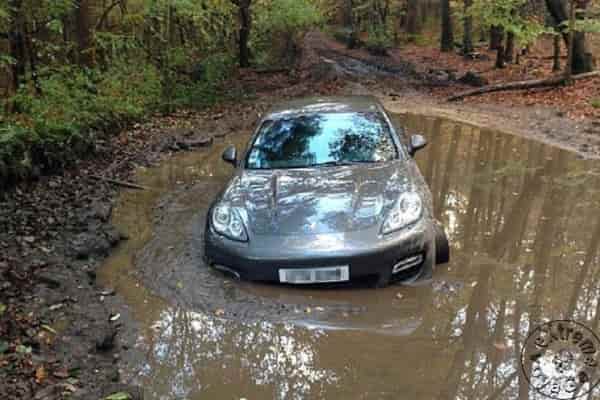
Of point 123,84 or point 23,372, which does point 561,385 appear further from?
point 123,84

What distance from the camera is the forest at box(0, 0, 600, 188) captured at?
814 centimetres

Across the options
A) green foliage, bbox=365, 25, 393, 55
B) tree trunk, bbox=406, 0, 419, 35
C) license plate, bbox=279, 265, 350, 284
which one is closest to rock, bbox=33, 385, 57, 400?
license plate, bbox=279, 265, 350, 284

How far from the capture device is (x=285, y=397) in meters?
3.17

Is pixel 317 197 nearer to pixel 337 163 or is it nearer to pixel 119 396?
pixel 337 163

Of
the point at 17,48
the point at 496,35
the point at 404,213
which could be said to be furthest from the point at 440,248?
the point at 496,35

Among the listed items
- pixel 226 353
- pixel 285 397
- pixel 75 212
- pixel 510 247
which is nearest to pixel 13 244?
pixel 75 212

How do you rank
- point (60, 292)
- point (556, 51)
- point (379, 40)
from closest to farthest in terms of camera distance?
point (60, 292) < point (556, 51) < point (379, 40)

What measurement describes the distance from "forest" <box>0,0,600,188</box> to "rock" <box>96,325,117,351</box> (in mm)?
3589

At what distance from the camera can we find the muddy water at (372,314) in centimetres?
328

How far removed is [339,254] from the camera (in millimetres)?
4051

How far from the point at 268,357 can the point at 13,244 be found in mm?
3006

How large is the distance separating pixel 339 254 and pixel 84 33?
10425 mm

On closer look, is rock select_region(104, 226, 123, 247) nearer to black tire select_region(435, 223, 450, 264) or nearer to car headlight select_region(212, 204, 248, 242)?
car headlight select_region(212, 204, 248, 242)

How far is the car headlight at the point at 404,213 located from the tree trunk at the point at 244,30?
17.2 m
